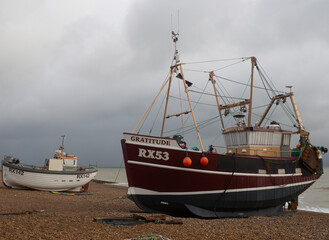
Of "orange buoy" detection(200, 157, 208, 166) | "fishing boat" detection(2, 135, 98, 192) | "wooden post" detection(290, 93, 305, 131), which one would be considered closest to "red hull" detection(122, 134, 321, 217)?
"orange buoy" detection(200, 157, 208, 166)

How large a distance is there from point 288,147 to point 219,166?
6.93m

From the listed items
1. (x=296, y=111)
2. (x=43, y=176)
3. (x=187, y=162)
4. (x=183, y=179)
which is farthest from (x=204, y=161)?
(x=43, y=176)

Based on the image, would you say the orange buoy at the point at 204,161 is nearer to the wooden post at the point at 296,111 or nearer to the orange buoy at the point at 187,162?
the orange buoy at the point at 187,162

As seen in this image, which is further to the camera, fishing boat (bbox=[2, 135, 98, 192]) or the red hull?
fishing boat (bbox=[2, 135, 98, 192])

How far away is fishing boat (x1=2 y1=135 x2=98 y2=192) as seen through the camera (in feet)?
81.8

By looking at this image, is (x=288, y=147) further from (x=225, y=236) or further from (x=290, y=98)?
(x=225, y=236)

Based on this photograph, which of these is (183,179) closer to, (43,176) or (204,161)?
(204,161)

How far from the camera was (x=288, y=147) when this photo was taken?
18.6 meters

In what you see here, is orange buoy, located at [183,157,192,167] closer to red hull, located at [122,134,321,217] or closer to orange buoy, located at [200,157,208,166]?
red hull, located at [122,134,321,217]

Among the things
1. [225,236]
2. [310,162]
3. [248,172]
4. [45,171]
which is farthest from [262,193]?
[45,171]

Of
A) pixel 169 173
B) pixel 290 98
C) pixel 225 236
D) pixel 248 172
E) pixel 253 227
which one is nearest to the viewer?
pixel 225 236

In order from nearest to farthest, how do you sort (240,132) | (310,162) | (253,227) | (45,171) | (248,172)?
(253,227) → (248,172) → (240,132) → (310,162) → (45,171)

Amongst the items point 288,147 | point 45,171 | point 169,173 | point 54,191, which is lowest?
point 54,191

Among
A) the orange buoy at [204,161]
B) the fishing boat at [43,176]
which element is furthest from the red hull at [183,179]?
the fishing boat at [43,176]
